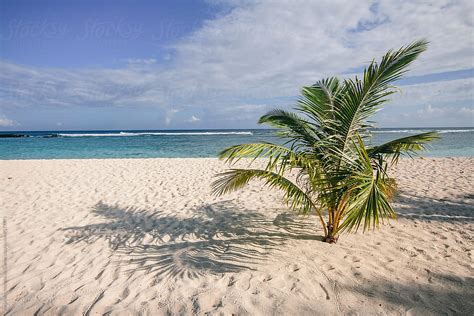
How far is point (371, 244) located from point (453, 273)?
1.01m

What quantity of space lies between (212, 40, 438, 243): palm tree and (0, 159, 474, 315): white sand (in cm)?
71

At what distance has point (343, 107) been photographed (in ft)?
11.9

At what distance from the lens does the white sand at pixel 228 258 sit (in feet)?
9.30

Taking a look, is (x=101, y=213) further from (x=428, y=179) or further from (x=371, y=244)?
(x=428, y=179)

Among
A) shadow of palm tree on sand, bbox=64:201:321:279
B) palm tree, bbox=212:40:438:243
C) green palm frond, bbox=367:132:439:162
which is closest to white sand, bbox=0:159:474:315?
shadow of palm tree on sand, bbox=64:201:321:279

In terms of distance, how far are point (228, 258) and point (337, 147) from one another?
2148mm

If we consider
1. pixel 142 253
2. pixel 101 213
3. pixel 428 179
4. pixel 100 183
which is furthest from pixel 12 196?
pixel 428 179

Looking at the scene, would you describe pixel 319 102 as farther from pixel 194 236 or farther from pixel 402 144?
pixel 194 236

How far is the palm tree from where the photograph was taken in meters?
3.17

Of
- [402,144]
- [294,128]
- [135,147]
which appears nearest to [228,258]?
[294,128]

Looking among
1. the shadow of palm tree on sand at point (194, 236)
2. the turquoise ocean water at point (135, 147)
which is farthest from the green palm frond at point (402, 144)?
the turquoise ocean water at point (135, 147)

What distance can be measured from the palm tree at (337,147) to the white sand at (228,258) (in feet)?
2.32

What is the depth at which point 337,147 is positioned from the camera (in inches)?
144

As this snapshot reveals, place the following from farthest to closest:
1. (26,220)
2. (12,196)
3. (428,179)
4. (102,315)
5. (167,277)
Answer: (428,179) → (12,196) → (26,220) → (167,277) → (102,315)
